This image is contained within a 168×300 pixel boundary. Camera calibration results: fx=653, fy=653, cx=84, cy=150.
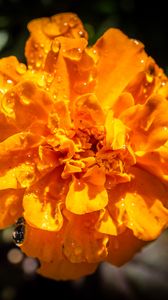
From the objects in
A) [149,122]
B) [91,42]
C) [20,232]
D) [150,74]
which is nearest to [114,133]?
[149,122]

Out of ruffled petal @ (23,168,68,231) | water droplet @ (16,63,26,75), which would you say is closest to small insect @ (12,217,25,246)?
ruffled petal @ (23,168,68,231)

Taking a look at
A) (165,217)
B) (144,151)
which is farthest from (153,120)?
(165,217)

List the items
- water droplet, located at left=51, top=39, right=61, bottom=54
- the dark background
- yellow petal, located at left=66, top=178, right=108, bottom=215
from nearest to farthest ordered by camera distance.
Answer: yellow petal, located at left=66, top=178, right=108, bottom=215
water droplet, located at left=51, top=39, right=61, bottom=54
the dark background

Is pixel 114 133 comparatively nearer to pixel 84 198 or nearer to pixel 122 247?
pixel 84 198

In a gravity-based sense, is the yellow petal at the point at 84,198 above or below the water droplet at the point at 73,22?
below

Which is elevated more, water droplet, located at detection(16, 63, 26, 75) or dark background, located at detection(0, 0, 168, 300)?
water droplet, located at detection(16, 63, 26, 75)

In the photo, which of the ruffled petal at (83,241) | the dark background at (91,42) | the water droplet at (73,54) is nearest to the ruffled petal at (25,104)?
the water droplet at (73,54)

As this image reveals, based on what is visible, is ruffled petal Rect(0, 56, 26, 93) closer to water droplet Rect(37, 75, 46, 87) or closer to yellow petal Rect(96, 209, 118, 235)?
water droplet Rect(37, 75, 46, 87)

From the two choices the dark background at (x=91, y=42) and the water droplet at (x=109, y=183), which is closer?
the water droplet at (x=109, y=183)

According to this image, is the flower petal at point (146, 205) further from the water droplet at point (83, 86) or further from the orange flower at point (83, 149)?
the water droplet at point (83, 86)
